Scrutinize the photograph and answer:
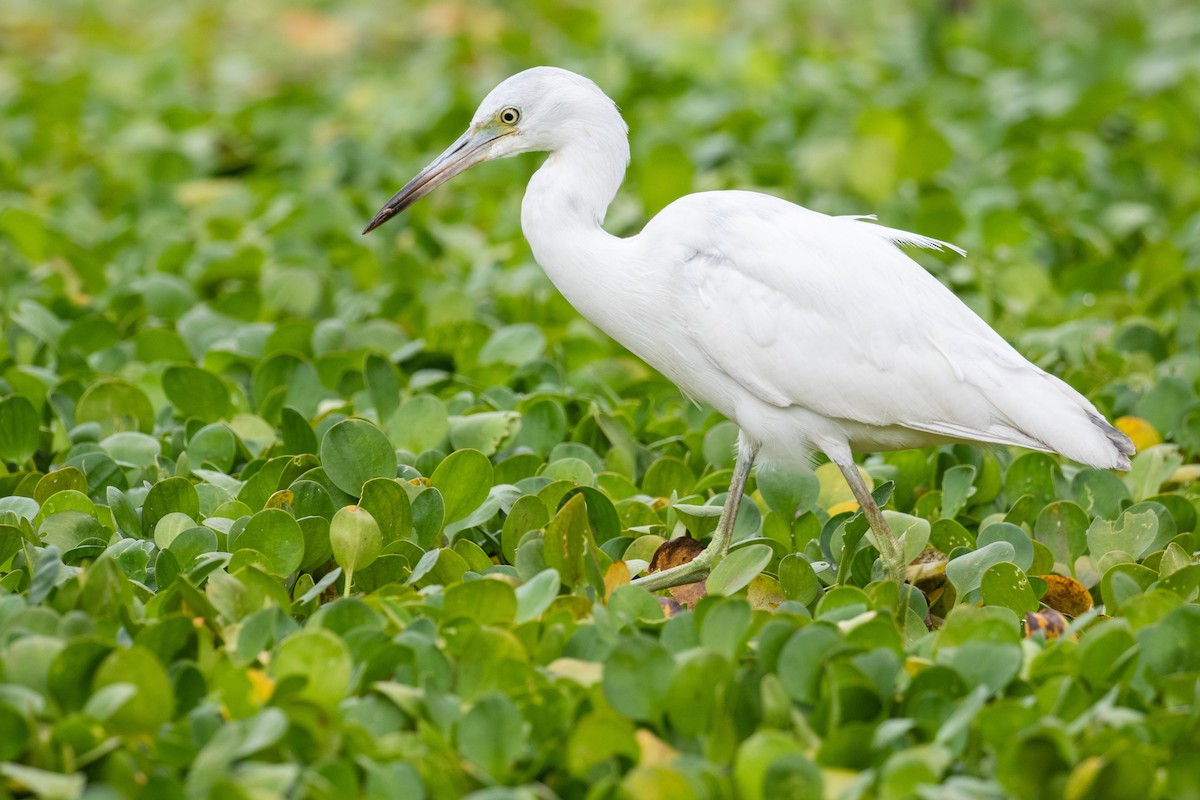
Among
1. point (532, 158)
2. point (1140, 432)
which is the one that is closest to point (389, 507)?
point (1140, 432)

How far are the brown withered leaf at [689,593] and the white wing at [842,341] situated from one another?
559mm

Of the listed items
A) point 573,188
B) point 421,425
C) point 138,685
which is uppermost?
point 573,188

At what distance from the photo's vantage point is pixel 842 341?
409cm

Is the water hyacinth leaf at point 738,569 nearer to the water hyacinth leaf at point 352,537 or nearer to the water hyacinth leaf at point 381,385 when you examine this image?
the water hyacinth leaf at point 352,537

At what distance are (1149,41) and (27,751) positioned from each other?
9178 mm

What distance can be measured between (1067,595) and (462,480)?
66.9 inches

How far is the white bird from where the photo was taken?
159 inches

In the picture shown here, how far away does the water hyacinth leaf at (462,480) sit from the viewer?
412 centimetres

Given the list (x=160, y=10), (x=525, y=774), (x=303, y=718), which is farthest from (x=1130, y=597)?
(x=160, y=10)

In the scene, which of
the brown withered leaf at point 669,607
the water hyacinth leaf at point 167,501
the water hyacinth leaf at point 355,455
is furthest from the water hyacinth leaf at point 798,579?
the water hyacinth leaf at point 167,501

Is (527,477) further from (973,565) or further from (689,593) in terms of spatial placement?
(973,565)

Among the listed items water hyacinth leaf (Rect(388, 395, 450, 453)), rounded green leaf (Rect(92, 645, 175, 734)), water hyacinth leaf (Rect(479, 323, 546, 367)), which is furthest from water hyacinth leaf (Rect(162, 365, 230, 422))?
rounded green leaf (Rect(92, 645, 175, 734))

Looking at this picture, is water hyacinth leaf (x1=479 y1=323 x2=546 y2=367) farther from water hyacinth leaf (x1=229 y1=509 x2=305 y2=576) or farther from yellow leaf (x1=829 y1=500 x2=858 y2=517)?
water hyacinth leaf (x1=229 y1=509 x2=305 y2=576)

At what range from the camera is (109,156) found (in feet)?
25.9
